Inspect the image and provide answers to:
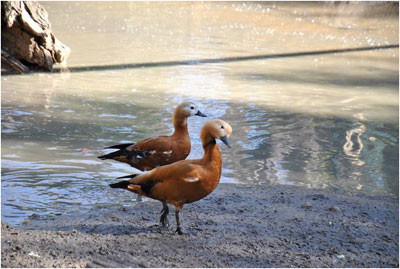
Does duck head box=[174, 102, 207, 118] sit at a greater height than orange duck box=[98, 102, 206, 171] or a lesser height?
greater

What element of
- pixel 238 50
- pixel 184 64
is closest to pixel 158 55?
pixel 184 64

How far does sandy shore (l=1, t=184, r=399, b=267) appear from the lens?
381cm

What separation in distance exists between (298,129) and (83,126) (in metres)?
2.72

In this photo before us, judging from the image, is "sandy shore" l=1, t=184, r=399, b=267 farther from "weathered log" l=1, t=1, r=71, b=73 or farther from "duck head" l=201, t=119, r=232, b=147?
"weathered log" l=1, t=1, r=71, b=73

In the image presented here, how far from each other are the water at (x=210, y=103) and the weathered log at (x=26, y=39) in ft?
1.14

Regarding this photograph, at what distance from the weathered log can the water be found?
35cm

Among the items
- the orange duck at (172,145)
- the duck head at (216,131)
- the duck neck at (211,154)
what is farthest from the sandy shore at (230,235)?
the duck head at (216,131)

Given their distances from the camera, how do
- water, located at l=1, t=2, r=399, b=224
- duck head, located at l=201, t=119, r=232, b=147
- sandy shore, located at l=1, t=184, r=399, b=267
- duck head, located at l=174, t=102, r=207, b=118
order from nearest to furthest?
sandy shore, located at l=1, t=184, r=399, b=267
duck head, located at l=201, t=119, r=232, b=147
duck head, located at l=174, t=102, r=207, b=118
water, located at l=1, t=2, r=399, b=224

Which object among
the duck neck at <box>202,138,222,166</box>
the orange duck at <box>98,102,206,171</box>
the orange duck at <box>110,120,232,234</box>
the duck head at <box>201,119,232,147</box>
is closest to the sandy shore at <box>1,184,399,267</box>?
the orange duck at <box>110,120,232,234</box>

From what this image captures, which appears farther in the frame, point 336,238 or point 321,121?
point 321,121

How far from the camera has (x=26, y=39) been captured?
32.5 feet

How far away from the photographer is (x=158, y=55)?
12031 millimetres

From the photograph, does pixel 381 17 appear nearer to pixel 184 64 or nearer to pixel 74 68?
pixel 184 64

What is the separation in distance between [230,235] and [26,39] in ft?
22.2
